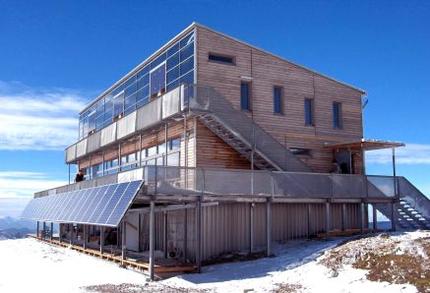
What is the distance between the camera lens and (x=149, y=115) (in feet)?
92.7

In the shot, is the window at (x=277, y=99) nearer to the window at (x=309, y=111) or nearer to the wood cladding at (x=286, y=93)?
the wood cladding at (x=286, y=93)

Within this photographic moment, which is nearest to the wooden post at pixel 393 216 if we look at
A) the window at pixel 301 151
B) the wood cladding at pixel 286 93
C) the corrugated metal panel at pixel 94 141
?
the wood cladding at pixel 286 93

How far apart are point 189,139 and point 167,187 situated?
5.68 meters

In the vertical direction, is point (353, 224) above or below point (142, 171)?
below

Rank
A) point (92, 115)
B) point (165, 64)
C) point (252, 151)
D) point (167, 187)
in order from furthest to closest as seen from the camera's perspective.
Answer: point (92, 115) < point (165, 64) < point (252, 151) < point (167, 187)

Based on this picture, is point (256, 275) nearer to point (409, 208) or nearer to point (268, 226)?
point (268, 226)

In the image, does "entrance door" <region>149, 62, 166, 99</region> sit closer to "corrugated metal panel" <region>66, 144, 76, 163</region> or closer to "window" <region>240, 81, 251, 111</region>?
"window" <region>240, 81, 251, 111</region>

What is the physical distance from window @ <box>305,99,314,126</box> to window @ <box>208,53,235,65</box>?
5741mm

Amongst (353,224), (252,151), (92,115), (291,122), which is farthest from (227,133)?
(92,115)

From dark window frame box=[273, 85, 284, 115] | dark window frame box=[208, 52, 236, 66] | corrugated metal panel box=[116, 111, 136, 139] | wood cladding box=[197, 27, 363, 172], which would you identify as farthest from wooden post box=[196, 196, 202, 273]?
dark window frame box=[273, 85, 284, 115]

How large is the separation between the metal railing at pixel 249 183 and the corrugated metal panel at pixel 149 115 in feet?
12.5

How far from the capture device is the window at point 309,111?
3148 centimetres

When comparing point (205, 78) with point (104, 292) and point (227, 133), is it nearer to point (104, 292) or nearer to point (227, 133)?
point (227, 133)

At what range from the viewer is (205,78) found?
2702cm
